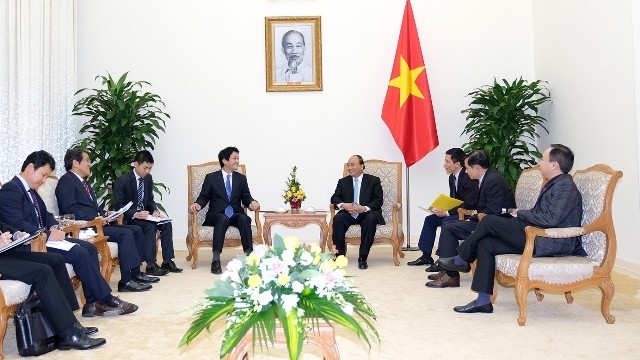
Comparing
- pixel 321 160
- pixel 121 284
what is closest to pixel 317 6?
pixel 321 160

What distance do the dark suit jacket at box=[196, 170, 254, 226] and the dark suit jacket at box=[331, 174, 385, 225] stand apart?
104 cm

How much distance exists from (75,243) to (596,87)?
5.39 meters

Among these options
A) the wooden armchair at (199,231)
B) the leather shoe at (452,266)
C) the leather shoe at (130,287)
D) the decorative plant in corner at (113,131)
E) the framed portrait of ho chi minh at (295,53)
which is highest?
the framed portrait of ho chi minh at (295,53)

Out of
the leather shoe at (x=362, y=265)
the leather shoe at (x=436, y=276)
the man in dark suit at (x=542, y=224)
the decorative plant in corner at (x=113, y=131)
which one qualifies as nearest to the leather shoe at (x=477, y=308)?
the man in dark suit at (x=542, y=224)

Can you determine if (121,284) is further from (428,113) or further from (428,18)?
(428,18)

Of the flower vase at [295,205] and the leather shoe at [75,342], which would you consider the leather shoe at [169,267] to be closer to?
the flower vase at [295,205]

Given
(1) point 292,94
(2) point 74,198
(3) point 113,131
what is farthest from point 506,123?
(2) point 74,198

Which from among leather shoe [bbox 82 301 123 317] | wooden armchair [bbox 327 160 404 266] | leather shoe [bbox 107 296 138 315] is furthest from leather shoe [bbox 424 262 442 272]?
leather shoe [bbox 82 301 123 317]

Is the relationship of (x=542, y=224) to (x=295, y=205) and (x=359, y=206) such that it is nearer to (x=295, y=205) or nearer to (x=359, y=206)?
(x=359, y=206)

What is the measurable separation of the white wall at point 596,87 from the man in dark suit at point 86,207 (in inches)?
184

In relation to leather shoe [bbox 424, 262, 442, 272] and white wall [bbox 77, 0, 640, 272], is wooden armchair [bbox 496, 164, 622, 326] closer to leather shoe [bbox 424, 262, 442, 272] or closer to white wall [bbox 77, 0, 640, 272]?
leather shoe [bbox 424, 262, 442, 272]

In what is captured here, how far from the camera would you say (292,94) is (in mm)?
8703

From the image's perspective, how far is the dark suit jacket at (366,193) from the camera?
7.36 metres

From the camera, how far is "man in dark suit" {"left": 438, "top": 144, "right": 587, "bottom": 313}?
466 cm
